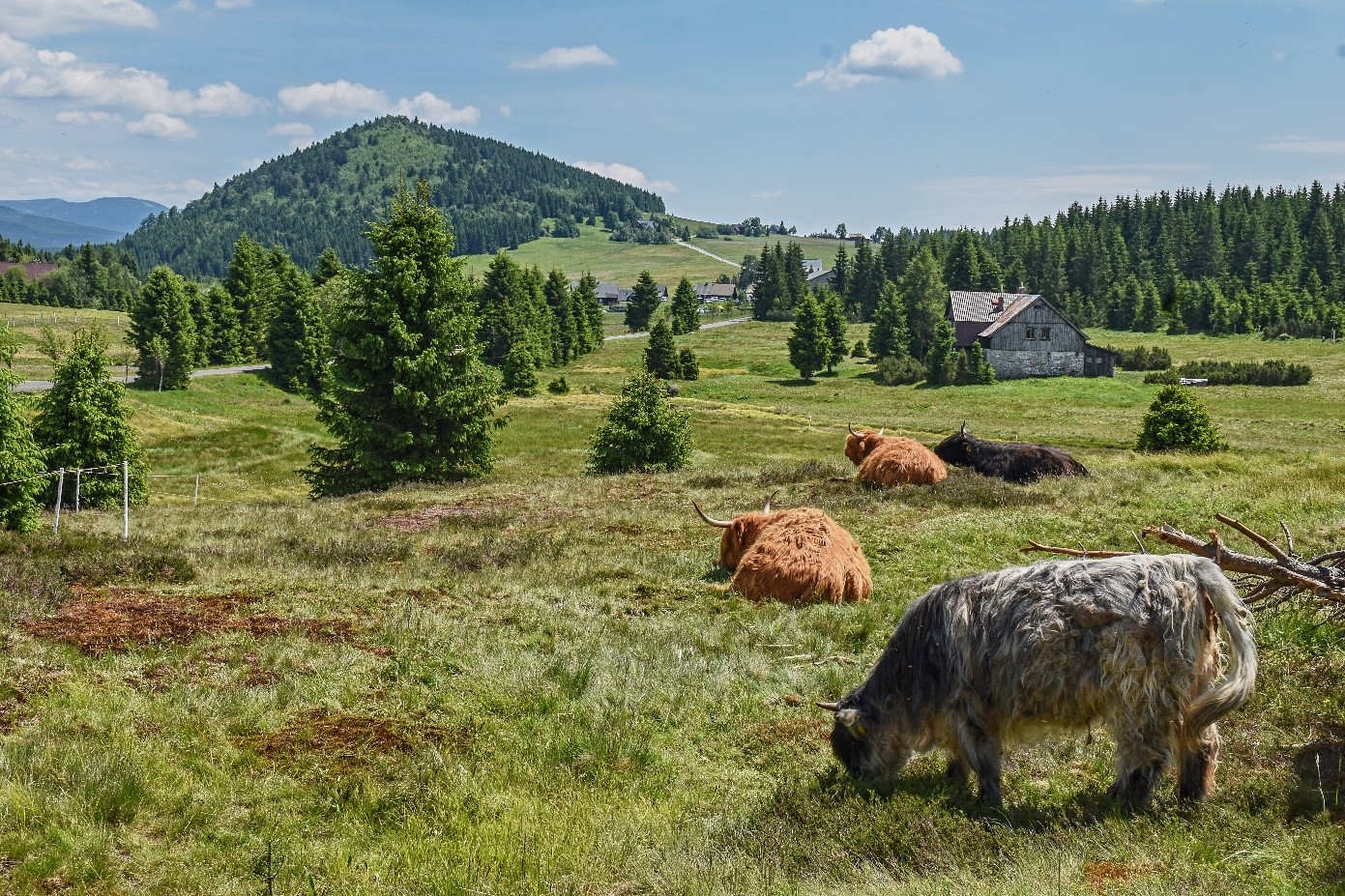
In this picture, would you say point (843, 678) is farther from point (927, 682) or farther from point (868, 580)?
point (868, 580)

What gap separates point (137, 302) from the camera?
272ft

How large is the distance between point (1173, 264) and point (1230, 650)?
173 meters

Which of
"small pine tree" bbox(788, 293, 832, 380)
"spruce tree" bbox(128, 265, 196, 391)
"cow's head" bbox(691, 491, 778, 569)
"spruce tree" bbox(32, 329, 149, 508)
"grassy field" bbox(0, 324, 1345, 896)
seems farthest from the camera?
"small pine tree" bbox(788, 293, 832, 380)

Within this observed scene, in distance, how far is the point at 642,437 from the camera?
35094mm

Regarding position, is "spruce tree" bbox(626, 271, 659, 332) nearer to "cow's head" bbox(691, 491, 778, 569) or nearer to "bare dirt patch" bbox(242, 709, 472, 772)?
"cow's head" bbox(691, 491, 778, 569)

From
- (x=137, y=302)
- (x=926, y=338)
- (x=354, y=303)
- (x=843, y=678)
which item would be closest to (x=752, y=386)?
(x=926, y=338)

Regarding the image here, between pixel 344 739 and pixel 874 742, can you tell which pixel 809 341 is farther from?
pixel 874 742

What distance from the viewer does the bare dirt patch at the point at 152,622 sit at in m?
11.0

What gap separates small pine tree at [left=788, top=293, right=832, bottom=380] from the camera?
10338cm

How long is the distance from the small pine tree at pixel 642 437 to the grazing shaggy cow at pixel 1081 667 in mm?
27561

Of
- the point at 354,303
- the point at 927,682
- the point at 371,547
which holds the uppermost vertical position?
the point at 354,303

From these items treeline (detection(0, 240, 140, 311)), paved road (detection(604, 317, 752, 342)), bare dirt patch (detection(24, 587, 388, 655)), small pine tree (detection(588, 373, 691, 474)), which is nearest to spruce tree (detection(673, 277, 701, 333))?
paved road (detection(604, 317, 752, 342))

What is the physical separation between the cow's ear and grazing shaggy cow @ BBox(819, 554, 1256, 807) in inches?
0.7

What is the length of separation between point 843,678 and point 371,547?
12208 millimetres
